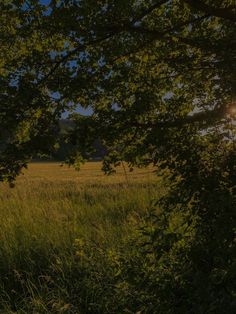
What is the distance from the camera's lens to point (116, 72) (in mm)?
4664

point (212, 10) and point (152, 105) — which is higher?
point (212, 10)

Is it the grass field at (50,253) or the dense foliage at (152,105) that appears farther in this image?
the grass field at (50,253)

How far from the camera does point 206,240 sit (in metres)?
4.45

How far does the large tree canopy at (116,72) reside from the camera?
4.29m

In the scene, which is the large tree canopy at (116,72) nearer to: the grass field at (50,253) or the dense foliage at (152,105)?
the dense foliage at (152,105)

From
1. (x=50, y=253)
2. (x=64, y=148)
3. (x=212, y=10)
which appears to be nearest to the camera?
(x=212, y=10)

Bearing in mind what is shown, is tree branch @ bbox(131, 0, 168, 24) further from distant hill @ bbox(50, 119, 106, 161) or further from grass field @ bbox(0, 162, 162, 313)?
grass field @ bbox(0, 162, 162, 313)

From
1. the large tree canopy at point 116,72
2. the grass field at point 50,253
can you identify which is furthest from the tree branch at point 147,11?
the grass field at point 50,253

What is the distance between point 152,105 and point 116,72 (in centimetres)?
44

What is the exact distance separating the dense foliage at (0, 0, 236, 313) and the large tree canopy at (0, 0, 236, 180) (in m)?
0.01

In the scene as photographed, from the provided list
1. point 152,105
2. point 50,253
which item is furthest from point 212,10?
point 50,253

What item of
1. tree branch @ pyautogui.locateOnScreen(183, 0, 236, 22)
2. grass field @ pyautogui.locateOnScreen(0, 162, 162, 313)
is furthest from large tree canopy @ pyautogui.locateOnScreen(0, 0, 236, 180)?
grass field @ pyautogui.locateOnScreen(0, 162, 162, 313)

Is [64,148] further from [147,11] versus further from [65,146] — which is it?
[147,11]

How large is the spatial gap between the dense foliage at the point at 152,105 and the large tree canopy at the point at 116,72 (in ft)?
0.04
